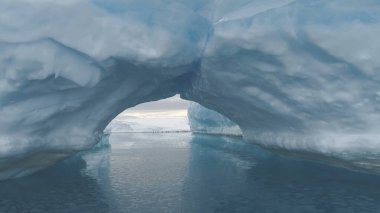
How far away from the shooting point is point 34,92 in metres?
7.80

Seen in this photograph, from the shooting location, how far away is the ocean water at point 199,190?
7750 millimetres

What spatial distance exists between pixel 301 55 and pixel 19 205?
683 cm

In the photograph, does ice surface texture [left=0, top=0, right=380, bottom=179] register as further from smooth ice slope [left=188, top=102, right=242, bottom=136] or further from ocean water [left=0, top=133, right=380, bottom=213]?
smooth ice slope [left=188, top=102, right=242, bottom=136]

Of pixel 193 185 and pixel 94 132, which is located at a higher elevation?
pixel 94 132

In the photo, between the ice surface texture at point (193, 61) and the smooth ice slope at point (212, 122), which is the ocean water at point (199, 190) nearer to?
the ice surface texture at point (193, 61)

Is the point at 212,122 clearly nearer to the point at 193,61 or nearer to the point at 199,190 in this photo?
the point at 199,190

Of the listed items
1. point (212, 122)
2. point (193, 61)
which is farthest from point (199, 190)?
point (212, 122)

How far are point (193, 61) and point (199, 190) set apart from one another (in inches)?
130

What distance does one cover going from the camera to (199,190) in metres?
9.47

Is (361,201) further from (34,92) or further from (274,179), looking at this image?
(34,92)

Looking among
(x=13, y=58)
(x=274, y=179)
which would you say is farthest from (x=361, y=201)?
(x=13, y=58)

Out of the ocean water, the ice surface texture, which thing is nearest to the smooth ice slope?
the ocean water

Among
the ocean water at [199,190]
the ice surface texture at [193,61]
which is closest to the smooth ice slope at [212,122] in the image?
the ocean water at [199,190]

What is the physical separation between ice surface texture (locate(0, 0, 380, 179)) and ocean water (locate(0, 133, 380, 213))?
0.91 metres
